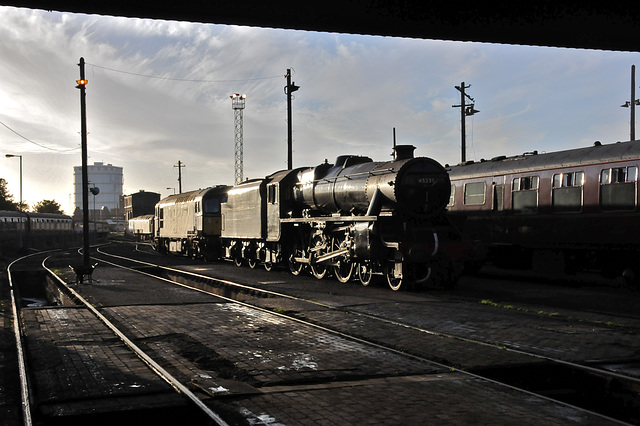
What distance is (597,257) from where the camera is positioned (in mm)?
15031

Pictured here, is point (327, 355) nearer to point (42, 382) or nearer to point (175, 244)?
point (42, 382)

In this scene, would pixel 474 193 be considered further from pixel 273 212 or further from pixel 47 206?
pixel 47 206

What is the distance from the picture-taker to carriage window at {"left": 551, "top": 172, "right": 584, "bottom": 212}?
15.2 m

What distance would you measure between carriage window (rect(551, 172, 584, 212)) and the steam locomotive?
Result: 3.01 meters

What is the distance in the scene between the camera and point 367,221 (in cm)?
1476

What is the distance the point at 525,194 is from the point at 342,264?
5.73 metres

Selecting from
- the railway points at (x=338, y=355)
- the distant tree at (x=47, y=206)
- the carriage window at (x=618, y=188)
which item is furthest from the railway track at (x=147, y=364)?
the distant tree at (x=47, y=206)

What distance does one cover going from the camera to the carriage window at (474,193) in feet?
61.4

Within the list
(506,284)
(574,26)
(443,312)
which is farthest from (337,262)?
(574,26)

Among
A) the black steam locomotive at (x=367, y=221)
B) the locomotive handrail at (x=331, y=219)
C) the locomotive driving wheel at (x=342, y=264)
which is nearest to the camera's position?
the black steam locomotive at (x=367, y=221)

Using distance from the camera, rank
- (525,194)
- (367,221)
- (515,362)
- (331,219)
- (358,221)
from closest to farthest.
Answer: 1. (515,362)
2. (367,221)
3. (358,221)
4. (331,219)
5. (525,194)

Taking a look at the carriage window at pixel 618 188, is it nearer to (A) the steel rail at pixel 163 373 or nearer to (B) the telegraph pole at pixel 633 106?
(A) the steel rail at pixel 163 373

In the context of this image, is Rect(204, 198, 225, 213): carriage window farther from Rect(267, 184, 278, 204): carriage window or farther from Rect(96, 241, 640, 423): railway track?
Rect(96, 241, 640, 423): railway track

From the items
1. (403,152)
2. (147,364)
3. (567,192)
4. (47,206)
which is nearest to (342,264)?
(403,152)
